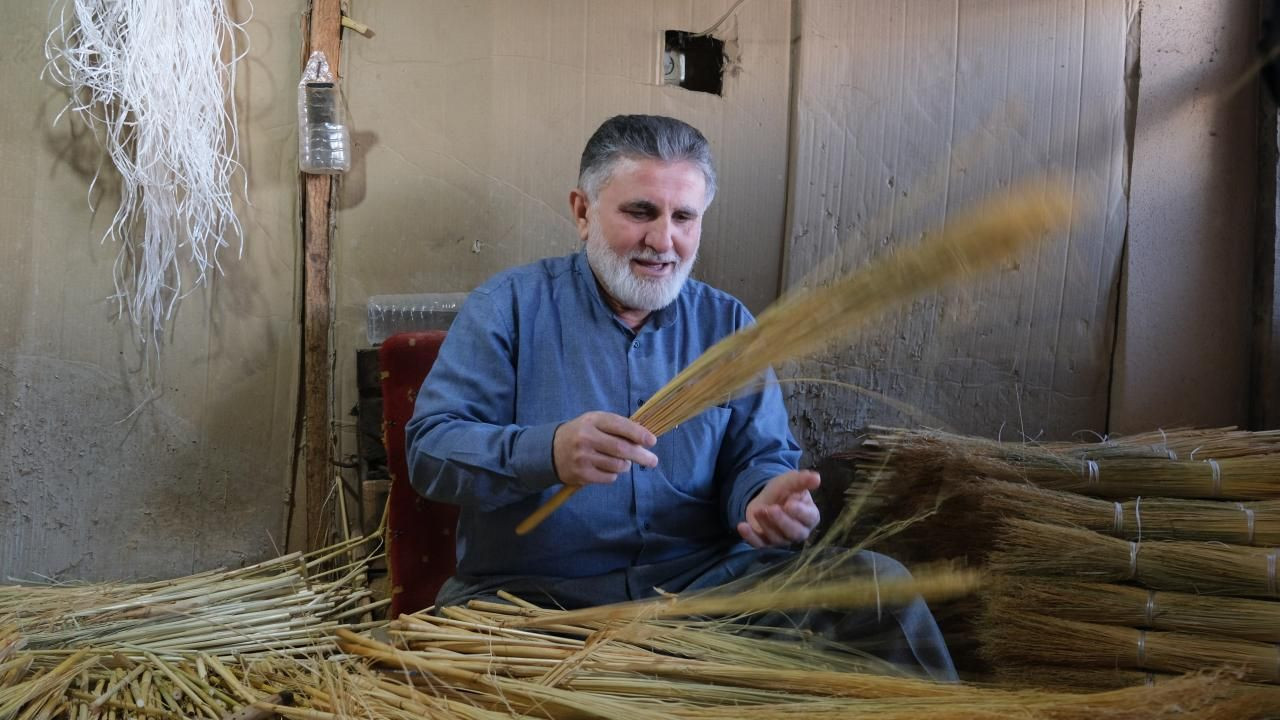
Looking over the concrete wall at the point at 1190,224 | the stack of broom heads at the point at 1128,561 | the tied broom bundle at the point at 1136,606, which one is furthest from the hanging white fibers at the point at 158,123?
the concrete wall at the point at 1190,224

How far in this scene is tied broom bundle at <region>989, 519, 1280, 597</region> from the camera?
165 cm

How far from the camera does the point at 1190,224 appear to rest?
2.52m

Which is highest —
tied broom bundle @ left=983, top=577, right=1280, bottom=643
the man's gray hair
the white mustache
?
the man's gray hair

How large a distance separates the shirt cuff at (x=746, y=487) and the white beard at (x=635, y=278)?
37 centimetres

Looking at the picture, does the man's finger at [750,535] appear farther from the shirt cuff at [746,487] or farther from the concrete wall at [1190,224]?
the concrete wall at [1190,224]

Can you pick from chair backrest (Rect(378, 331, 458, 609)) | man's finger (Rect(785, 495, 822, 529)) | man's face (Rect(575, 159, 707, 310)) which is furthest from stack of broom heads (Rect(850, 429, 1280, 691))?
chair backrest (Rect(378, 331, 458, 609))

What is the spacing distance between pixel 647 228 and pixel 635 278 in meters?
0.10

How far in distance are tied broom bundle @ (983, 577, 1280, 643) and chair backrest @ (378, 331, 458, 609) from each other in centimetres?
121

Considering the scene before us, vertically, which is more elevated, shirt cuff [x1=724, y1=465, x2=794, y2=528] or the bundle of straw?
shirt cuff [x1=724, y1=465, x2=794, y2=528]

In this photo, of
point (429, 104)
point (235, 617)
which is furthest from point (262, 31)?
point (235, 617)

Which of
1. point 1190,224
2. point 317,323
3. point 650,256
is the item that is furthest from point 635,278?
point 1190,224

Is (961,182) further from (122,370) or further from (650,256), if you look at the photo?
(122,370)

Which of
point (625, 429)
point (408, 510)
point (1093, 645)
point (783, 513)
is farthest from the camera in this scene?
point (408, 510)

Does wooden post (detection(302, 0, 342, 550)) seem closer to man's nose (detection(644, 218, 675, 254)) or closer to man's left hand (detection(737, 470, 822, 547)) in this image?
man's nose (detection(644, 218, 675, 254))
